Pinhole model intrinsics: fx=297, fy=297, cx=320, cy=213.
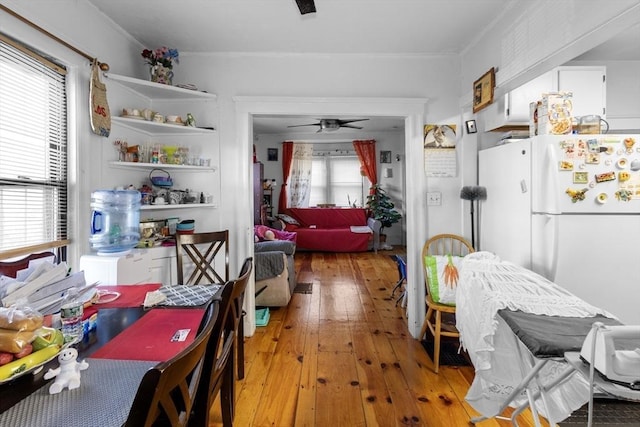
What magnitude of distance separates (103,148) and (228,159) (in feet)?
2.94

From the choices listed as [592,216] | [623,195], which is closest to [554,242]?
[592,216]

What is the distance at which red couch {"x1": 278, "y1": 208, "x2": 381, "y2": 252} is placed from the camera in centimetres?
630

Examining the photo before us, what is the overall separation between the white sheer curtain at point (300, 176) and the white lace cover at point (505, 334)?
577 centimetres

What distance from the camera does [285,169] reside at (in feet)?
23.7

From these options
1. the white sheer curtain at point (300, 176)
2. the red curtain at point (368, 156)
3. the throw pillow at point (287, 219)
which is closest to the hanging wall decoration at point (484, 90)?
the red curtain at point (368, 156)

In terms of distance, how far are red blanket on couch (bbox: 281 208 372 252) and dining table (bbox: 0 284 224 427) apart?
500cm

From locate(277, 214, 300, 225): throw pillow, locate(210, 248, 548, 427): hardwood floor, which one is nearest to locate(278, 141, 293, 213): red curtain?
locate(277, 214, 300, 225): throw pillow

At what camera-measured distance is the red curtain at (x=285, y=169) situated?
7.18 meters

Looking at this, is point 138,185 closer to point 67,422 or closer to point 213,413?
point 213,413

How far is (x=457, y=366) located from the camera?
87.4 inches

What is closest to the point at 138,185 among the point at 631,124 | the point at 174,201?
the point at 174,201

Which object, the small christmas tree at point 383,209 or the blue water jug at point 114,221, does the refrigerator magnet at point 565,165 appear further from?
the small christmas tree at point 383,209

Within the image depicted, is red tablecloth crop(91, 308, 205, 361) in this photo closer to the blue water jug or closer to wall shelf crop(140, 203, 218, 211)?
the blue water jug

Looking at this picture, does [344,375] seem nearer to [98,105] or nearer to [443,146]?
[443,146]
